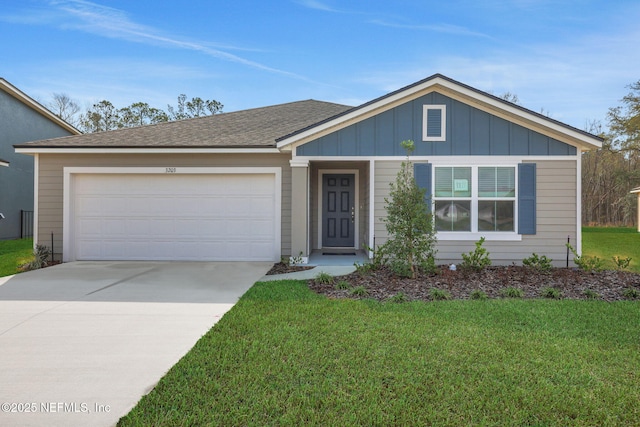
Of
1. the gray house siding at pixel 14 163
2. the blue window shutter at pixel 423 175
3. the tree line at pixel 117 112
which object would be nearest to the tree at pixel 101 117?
the tree line at pixel 117 112

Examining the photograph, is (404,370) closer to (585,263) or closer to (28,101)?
(585,263)

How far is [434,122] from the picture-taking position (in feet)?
30.3

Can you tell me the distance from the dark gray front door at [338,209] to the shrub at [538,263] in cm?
473

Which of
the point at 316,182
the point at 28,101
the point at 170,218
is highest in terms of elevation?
the point at 28,101

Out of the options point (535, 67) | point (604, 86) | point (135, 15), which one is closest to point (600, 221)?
point (604, 86)

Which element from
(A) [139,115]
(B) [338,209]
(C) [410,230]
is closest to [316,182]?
(B) [338,209]

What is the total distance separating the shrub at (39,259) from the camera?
30.4ft

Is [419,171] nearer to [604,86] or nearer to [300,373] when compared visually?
[300,373]

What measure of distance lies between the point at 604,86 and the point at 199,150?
27701mm

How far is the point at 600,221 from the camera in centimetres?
2936

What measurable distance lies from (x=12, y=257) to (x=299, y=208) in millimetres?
7880

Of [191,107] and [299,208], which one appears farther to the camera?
[191,107]

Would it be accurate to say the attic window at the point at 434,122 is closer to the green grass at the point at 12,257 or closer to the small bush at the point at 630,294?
the small bush at the point at 630,294

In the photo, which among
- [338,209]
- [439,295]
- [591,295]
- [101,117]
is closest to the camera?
[439,295]
